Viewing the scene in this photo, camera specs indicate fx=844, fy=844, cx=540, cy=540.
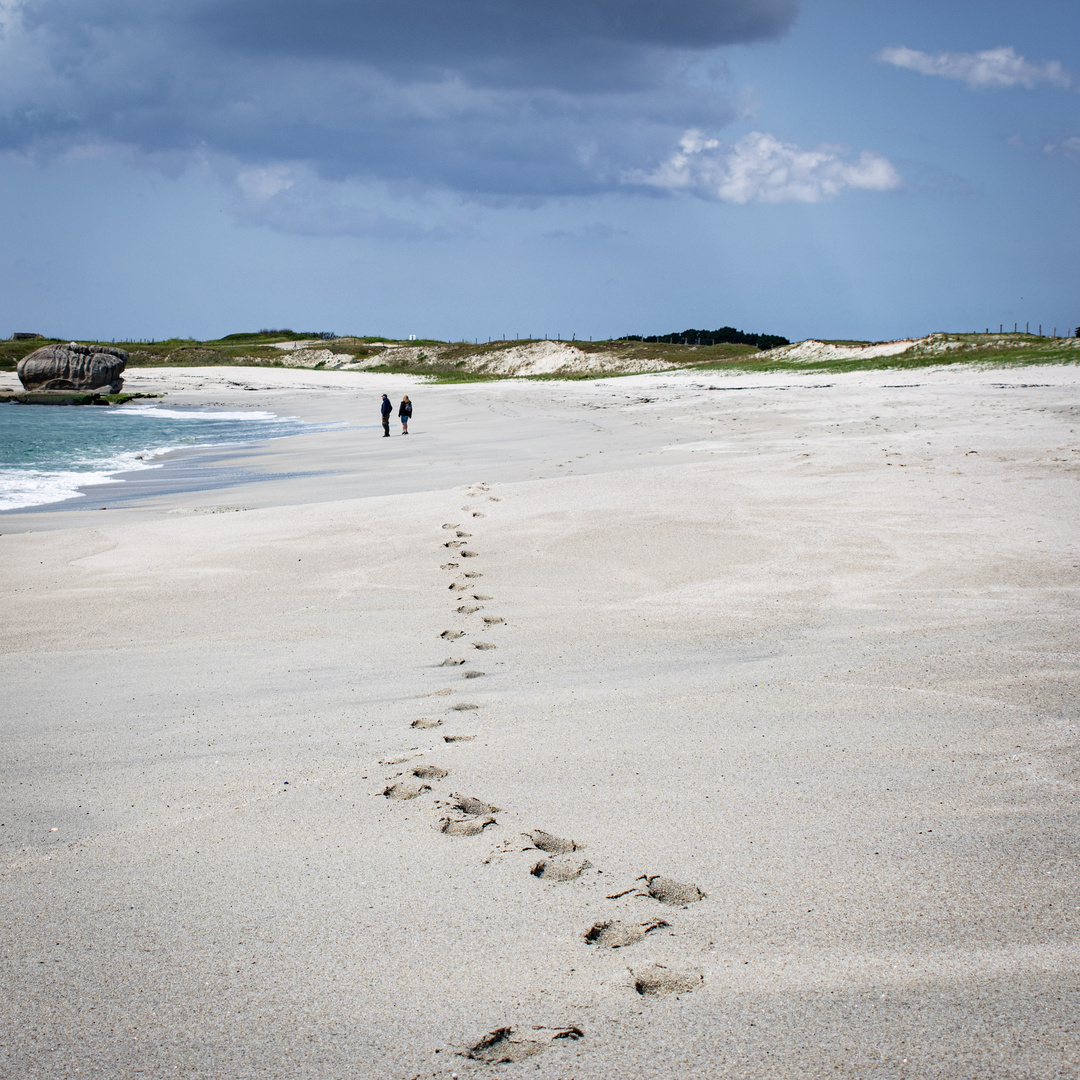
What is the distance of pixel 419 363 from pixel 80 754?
69.4 metres

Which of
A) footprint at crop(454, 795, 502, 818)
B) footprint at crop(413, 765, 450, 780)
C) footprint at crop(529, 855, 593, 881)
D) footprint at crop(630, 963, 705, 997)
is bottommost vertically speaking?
footprint at crop(630, 963, 705, 997)

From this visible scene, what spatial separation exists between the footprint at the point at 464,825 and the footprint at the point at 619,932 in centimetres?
67

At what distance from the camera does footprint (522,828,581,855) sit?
2834mm

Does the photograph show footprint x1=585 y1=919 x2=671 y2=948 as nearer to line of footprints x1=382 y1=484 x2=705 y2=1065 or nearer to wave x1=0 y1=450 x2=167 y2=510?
line of footprints x1=382 y1=484 x2=705 y2=1065

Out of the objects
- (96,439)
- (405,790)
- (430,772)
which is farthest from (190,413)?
(405,790)

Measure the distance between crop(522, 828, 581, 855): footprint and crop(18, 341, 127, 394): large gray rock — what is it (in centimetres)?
5028

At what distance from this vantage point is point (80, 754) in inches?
144

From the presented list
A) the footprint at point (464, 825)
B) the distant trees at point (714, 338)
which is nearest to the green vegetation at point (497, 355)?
the distant trees at point (714, 338)

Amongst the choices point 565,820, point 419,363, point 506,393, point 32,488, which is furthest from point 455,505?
point 419,363

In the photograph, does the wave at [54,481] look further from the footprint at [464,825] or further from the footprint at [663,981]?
the footprint at [663,981]

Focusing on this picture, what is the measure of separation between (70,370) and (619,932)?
51.8 meters

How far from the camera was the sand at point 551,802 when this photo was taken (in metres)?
2.09

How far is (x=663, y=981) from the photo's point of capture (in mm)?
2203

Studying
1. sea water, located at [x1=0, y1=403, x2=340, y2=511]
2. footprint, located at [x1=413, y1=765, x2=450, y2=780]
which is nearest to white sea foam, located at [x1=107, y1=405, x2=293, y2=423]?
sea water, located at [x1=0, y1=403, x2=340, y2=511]
